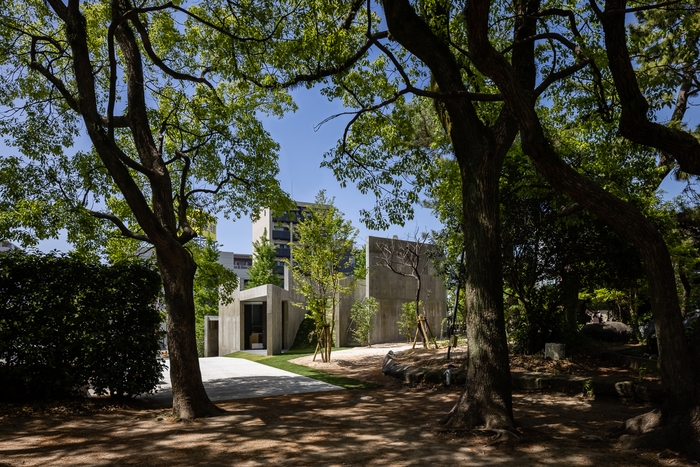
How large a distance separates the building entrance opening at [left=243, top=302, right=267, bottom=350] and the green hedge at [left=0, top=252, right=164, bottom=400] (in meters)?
14.8

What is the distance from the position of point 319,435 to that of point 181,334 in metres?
2.62

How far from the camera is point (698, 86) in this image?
46.1 ft

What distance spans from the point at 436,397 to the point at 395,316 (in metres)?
13.6

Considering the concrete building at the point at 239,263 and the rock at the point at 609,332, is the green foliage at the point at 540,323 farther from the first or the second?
the concrete building at the point at 239,263

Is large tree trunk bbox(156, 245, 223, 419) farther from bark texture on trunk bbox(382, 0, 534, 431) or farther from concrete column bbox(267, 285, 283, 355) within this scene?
concrete column bbox(267, 285, 283, 355)

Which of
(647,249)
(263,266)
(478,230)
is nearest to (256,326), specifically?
(263,266)

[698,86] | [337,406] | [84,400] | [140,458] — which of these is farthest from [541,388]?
[698,86]

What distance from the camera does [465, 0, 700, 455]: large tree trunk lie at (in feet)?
17.3

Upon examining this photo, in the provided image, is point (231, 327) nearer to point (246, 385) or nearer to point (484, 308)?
point (246, 385)

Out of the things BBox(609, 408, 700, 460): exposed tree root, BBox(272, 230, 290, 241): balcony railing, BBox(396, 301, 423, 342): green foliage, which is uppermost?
BBox(272, 230, 290, 241): balcony railing

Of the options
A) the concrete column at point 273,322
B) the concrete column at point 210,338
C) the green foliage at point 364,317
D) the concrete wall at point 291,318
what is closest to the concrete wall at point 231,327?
the concrete column at point 210,338

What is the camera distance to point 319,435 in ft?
20.5

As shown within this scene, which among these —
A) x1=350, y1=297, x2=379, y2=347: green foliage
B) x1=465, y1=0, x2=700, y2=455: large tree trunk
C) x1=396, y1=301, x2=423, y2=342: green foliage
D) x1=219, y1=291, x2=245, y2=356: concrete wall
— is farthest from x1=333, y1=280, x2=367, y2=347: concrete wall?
x1=465, y1=0, x2=700, y2=455: large tree trunk

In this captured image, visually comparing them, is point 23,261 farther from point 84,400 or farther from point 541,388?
point 541,388
